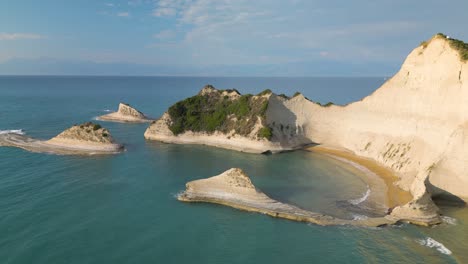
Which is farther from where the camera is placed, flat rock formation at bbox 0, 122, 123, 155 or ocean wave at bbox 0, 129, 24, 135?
ocean wave at bbox 0, 129, 24, 135

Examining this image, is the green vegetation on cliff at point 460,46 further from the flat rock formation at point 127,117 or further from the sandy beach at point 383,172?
the flat rock formation at point 127,117

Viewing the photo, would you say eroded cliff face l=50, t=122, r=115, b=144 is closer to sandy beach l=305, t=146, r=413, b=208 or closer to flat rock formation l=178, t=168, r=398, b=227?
flat rock formation l=178, t=168, r=398, b=227

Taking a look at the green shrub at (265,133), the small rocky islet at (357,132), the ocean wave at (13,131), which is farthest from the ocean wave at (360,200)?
the ocean wave at (13,131)

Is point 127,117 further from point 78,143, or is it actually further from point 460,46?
point 460,46

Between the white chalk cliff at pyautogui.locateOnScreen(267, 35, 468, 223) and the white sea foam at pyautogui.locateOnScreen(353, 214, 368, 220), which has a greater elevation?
the white chalk cliff at pyautogui.locateOnScreen(267, 35, 468, 223)

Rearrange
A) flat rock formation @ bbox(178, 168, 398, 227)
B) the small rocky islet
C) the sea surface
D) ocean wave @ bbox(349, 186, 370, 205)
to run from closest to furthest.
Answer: the sea surface → flat rock formation @ bbox(178, 168, 398, 227) → the small rocky islet → ocean wave @ bbox(349, 186, 370, 205)

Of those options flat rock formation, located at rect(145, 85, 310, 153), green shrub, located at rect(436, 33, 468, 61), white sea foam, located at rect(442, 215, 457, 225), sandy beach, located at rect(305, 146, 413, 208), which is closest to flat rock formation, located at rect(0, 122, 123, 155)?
flat rock formation, located at rect(145, 85, 310, 153)

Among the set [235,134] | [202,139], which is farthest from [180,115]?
[235,134]

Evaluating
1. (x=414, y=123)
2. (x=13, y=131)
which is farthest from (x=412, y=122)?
(x=13, y=131)
